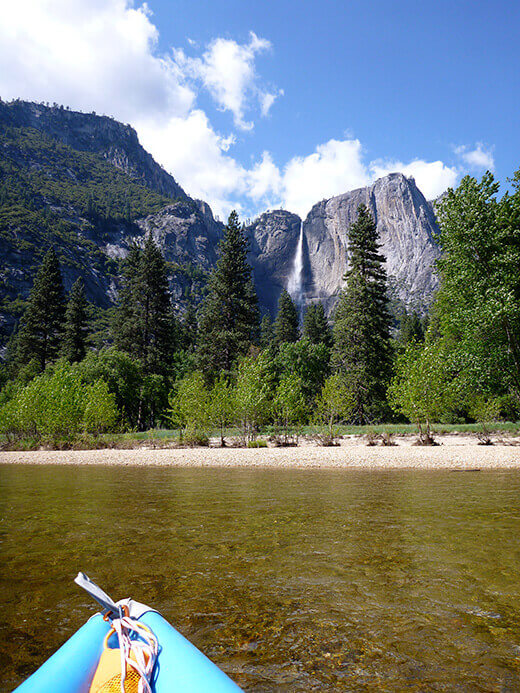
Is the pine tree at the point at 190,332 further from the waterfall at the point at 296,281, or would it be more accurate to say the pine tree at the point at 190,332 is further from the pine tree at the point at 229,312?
the waterfall at the point at 296,281

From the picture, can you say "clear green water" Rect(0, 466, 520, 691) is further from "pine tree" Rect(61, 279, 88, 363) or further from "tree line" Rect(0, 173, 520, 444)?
"pine tree" Rect(61, 279, 88, 363)

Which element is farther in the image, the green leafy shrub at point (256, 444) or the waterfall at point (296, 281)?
the waterfall at point (296, 281)

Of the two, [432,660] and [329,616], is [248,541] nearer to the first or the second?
[329,616]

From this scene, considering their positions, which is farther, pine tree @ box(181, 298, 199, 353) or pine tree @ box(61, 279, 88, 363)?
pine tree @ box(181, 298, 199, 353)

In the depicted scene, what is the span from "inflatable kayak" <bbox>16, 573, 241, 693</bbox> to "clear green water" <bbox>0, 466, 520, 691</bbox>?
120cm

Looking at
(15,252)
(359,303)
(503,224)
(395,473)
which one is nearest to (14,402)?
(395,473)

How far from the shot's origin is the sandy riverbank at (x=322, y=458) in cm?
1697

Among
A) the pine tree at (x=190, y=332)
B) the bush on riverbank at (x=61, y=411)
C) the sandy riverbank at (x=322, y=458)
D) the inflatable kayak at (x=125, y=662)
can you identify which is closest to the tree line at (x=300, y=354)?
the bush on riverbank at (x=61, y=411)

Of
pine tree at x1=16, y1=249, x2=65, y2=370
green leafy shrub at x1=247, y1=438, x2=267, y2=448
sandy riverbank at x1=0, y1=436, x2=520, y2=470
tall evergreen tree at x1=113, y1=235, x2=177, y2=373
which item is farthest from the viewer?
pine tree at x1=16, y1=249, x2=65, y2=370

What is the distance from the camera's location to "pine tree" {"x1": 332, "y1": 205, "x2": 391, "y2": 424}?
121 ft

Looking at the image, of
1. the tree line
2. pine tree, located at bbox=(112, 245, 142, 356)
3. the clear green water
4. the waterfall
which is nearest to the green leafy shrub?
the tree line

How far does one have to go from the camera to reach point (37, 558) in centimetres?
603

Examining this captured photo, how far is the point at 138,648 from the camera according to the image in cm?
217

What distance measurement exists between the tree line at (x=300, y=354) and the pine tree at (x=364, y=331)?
0.13 metres
